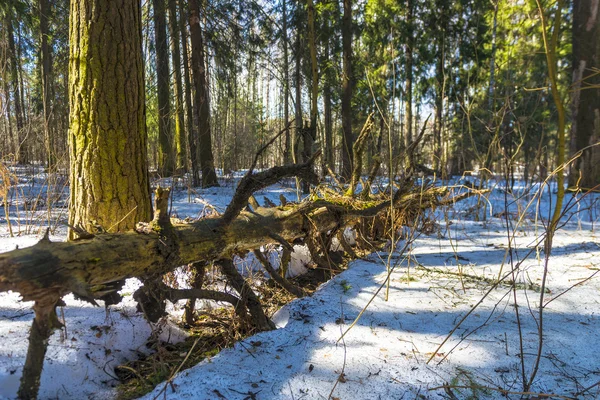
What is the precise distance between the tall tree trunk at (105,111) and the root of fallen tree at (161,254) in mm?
806

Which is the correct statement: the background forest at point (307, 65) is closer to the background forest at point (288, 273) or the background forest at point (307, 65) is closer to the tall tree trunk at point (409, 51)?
the tall tree trunk at point (409, 51)

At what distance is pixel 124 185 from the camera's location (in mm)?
2570

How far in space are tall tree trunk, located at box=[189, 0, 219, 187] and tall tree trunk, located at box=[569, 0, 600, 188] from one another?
289 inches

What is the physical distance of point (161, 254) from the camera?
5.63 feet

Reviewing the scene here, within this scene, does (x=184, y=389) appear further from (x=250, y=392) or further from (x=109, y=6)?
(x=109, y=6)

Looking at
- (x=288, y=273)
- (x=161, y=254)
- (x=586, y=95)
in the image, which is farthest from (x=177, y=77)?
(x=586, y=95)

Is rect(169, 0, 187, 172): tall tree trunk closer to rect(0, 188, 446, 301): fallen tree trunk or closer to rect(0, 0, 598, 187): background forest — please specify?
rect(0, 0, 598, 187): background forest

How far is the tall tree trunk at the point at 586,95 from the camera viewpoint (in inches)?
238

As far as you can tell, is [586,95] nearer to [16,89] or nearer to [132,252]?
[132,252]

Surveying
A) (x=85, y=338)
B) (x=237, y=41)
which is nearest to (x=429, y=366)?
(x=85, y=338)

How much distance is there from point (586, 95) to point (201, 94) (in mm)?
7916

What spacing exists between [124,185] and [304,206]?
4.47 ft

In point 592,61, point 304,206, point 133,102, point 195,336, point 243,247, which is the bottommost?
point 195,336

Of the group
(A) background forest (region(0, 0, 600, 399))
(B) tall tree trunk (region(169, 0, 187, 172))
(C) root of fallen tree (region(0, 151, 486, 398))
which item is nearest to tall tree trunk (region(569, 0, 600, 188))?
(A) background forest (region(0, 0, 600, 399))
